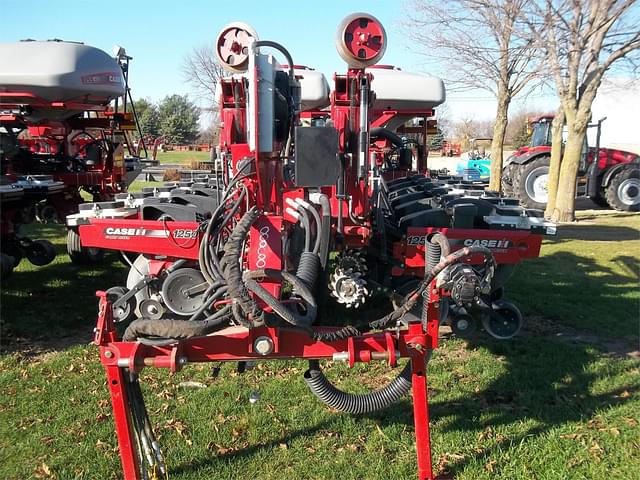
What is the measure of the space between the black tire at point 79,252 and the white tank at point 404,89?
14.6 feet

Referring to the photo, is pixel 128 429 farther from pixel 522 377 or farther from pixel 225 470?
pixel 522 377

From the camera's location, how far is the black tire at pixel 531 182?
1389 cm

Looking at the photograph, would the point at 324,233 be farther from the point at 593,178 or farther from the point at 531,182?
the point at 593,178

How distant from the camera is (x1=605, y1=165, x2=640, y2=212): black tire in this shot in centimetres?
1387

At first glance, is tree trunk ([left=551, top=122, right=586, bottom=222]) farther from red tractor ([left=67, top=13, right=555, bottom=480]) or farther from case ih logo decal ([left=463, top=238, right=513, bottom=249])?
case ih logo decal ([left=463, top=238, right=513, bottom=249])

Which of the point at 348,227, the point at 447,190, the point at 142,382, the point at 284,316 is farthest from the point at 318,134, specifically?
the point at 447,190

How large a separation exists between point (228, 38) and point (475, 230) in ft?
8.24

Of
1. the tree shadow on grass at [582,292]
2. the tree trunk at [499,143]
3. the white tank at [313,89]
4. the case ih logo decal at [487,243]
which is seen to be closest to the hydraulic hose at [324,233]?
the case ih logo decal at [487,243]

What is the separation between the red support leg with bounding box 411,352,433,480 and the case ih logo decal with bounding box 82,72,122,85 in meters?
5.81

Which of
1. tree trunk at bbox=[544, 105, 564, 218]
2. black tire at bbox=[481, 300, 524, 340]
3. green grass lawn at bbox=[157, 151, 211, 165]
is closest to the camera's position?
black tire at bbox=[481, 300, 524, 340]

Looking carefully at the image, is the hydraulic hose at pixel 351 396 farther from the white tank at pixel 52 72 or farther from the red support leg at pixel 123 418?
the white tank at pixel 52 72

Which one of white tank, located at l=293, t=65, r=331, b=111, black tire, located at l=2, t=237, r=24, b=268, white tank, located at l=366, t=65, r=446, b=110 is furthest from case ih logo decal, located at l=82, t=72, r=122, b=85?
white tank, located at l=366, t=65, r=446, b=110

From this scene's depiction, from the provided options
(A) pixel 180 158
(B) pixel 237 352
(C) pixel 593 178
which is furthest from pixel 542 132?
(A) pixel 180 158

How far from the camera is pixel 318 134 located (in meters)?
3.20
